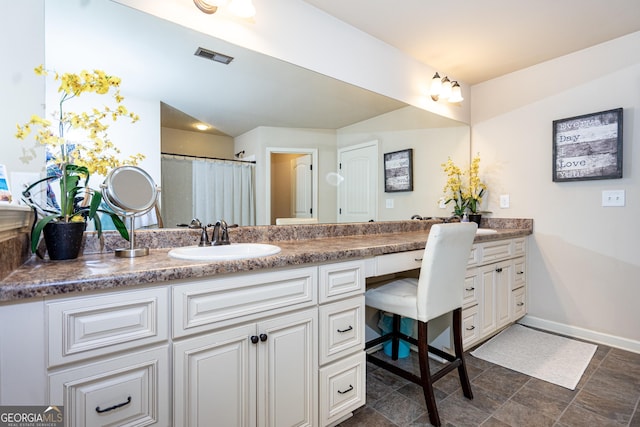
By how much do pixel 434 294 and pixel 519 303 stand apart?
5.38 ft

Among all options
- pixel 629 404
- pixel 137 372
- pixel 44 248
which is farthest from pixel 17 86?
pixel 629 404

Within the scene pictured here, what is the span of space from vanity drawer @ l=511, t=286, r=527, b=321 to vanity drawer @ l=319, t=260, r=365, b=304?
1.79m

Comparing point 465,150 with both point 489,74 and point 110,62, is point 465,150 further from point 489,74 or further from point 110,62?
point 110,62

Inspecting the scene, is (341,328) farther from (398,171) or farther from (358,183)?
(398,171)

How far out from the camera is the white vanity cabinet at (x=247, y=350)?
37.9 inches

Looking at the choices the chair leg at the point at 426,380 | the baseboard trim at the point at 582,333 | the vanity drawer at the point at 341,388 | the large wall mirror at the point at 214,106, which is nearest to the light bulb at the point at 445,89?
the large wall mirror at the point at 214,106

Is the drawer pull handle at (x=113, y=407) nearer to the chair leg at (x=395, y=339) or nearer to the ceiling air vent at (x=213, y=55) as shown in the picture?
the ceiling air vent at (x=213, y=55)

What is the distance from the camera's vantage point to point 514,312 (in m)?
2.52

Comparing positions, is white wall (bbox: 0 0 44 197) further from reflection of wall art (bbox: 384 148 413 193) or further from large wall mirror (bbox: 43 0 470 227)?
reflection of wall art (bbox: 384 148 413 193)

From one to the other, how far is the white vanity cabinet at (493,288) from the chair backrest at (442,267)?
501mm

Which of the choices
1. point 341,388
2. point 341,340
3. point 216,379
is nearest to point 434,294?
point 341,340

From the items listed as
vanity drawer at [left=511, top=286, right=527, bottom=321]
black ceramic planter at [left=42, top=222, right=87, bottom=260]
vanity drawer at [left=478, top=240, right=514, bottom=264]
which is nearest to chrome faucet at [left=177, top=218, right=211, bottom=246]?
black ceramic planter at [left=42, top=222, right=87, bottom=260]

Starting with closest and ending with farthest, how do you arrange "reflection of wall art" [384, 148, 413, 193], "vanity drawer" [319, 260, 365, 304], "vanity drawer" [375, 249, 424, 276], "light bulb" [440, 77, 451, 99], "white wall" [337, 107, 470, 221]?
"vanity drawer" [319, 260, 365, 304], "vanity drawer" [375, 249, 424, 276], "white wall" [337, 107, 470, 221], "reflection of wall art" [384, 148, 413, 193], "light bulb" [440, 77, 451, 99]

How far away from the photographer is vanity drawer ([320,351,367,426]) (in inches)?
51.4
